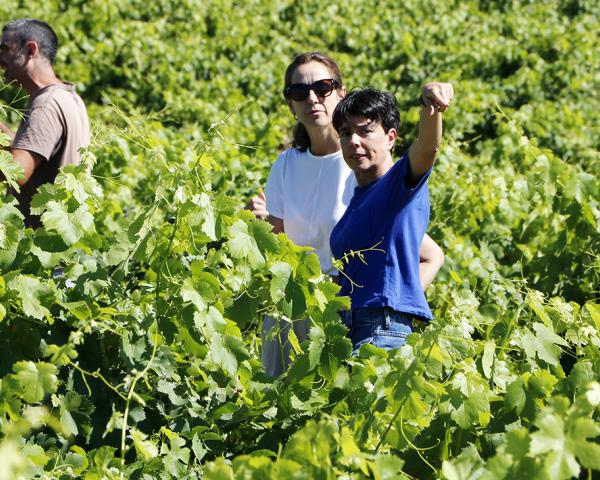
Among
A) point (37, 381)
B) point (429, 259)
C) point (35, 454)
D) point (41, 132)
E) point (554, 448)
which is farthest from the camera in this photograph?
point (41, 132)

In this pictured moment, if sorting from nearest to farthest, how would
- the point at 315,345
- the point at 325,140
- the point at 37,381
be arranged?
the point at 37,381 → the point at 315,345 → the point at 325,140

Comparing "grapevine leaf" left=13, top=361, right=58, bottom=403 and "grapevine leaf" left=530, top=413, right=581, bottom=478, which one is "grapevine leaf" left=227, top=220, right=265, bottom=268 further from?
"grapevine leaf" left=530, top=413, right=581, bottom=478

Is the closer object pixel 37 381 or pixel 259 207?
pixel 37 381

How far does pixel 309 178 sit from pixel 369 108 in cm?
48

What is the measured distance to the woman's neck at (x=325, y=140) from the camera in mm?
3625

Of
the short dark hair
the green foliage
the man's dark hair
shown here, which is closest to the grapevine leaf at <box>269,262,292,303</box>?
the green foliage

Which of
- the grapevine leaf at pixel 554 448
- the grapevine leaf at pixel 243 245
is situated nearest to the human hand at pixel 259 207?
the grapevine leaf at pixel 243 245

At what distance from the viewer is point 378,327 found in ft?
9.99

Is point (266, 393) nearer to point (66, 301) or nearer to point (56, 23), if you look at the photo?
point (66, 301)

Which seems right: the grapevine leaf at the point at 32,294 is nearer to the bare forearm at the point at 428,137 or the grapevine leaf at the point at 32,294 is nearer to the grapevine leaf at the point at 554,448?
the bare forearm at the point at 428,137

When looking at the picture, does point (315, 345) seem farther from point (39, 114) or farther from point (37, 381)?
point (39, 114)

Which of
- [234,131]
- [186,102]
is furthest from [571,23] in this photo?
Answer: [234,131]

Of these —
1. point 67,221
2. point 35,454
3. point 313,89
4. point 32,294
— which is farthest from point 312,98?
point 35,454

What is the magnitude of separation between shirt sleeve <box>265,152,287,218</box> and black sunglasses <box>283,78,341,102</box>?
0.23 m
